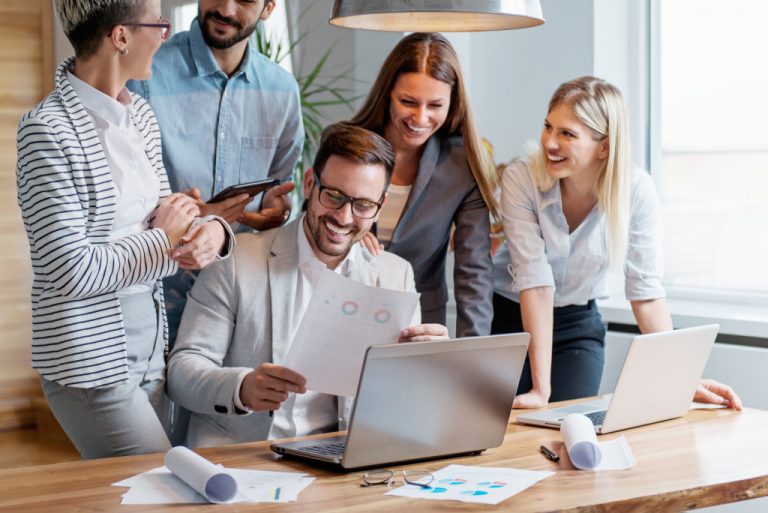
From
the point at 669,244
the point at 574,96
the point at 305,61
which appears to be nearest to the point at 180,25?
the point at 305,61

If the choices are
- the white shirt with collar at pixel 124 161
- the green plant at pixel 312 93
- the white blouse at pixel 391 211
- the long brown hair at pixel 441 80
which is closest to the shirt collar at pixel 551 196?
the long brown hair at pixel 441 80

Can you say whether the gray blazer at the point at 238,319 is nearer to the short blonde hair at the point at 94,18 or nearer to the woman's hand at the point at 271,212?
the woman's hand at the point at 271,212

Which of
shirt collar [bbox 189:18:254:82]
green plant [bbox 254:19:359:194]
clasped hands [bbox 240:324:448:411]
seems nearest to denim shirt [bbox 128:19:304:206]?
shirt collar [bbox 189:18:254:82]

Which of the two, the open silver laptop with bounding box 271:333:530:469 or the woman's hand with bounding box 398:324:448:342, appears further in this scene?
the woman's hand with bounding box 398:324:448:342

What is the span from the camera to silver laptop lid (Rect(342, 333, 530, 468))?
6.01 feet

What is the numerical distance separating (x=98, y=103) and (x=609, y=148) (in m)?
1.34

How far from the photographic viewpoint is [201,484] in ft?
5.60

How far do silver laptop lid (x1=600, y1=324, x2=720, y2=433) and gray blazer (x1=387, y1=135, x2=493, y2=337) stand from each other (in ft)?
2.25

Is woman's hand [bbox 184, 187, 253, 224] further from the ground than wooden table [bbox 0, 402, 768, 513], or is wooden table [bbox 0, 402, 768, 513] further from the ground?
woman's hand [bbox 184, 187, 253, 224]

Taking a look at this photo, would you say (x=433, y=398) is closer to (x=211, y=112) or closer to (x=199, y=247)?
(x=199, y=247)

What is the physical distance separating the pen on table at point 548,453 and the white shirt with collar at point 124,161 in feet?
2.99

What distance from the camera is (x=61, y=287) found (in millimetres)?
2100

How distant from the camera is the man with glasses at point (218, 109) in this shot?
9.00ft

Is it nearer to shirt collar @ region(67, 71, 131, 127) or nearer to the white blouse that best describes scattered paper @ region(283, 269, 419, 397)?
shirt collar @ region(67, 71, 131, 127)
